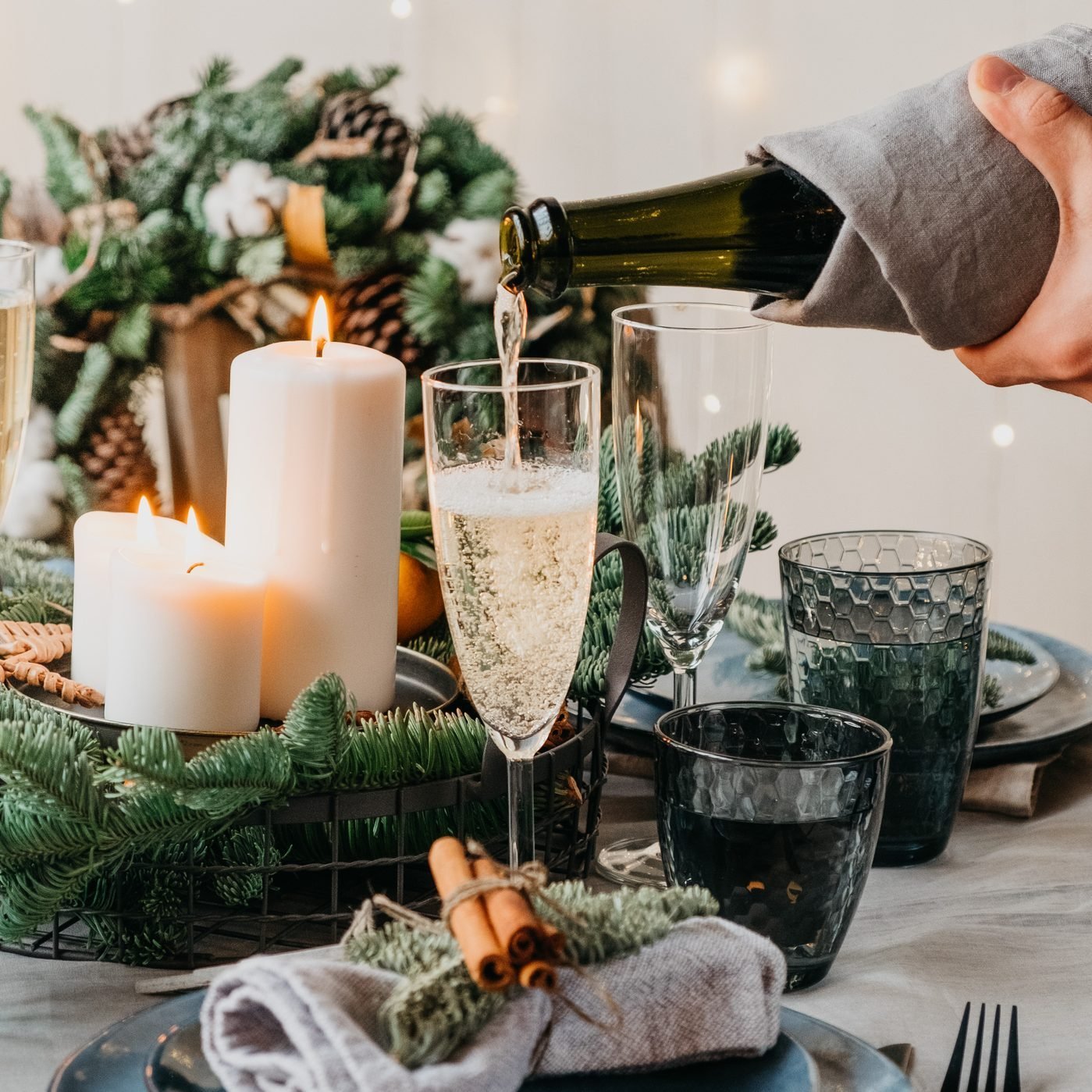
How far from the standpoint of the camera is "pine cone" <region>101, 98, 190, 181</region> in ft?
4.40

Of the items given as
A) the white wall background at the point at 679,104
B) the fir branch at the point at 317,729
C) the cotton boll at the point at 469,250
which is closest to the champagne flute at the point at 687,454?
the fir branch at the point at 317,729

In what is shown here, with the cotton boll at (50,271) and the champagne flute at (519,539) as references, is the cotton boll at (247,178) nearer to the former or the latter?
the cotton boll at (50,271)

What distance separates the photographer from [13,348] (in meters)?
0.76

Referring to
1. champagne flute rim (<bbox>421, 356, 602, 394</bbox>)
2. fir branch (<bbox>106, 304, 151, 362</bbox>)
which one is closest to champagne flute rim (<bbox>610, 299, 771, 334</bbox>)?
champagne flute rim (<bbox>421, 356, 602, 394</bbox>)

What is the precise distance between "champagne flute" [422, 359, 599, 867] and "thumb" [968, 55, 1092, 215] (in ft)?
0.85

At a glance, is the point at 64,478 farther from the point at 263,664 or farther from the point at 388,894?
the point at 388,894

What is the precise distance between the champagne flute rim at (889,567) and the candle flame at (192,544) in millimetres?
321

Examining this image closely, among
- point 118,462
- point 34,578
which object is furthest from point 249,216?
point 34,578

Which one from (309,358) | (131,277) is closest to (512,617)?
(309,358)

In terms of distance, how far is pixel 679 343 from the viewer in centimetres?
79

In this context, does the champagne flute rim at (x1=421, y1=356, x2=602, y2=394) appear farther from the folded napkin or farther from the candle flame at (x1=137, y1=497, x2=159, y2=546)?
the folded napkin

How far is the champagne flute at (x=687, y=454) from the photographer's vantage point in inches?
31.3

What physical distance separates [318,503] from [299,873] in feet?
0.62

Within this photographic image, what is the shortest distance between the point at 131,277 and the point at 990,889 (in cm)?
89
